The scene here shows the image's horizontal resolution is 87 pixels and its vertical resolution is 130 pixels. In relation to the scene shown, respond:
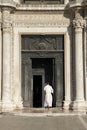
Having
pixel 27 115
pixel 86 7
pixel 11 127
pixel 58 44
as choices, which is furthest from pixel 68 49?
pixel 11 127

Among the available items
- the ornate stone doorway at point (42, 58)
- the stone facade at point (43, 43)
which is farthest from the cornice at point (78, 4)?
the ornate stone doorway at point (42, 58)

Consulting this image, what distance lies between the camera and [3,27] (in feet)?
80.7

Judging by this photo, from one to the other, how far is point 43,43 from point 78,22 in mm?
2546

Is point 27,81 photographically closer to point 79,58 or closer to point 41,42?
point 41,42

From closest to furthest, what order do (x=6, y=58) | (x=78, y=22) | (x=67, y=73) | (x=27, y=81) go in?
1. (x=6, y=58)
2. (x=78, y=22)
3. (x=67, y=73)
4. (x=27, y=81)

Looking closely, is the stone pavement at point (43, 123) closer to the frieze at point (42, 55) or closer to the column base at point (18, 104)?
the column base at point (18, 104)

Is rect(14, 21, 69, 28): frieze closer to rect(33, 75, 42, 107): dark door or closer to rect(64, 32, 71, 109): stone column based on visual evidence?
rect(64, 32, 71, 109): stone column

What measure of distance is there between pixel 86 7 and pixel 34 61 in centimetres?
455

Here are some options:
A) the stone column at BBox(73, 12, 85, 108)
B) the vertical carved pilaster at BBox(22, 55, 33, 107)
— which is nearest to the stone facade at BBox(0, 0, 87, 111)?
the stone column at BBox(73, 12, 85, 108)

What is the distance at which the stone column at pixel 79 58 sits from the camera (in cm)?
2453

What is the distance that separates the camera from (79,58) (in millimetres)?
24672

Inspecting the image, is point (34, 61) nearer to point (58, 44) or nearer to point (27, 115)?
point (58, 44)

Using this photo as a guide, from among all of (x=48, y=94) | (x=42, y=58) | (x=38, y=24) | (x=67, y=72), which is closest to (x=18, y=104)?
(x=48, y=94)

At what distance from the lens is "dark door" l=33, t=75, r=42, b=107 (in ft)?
88.7
